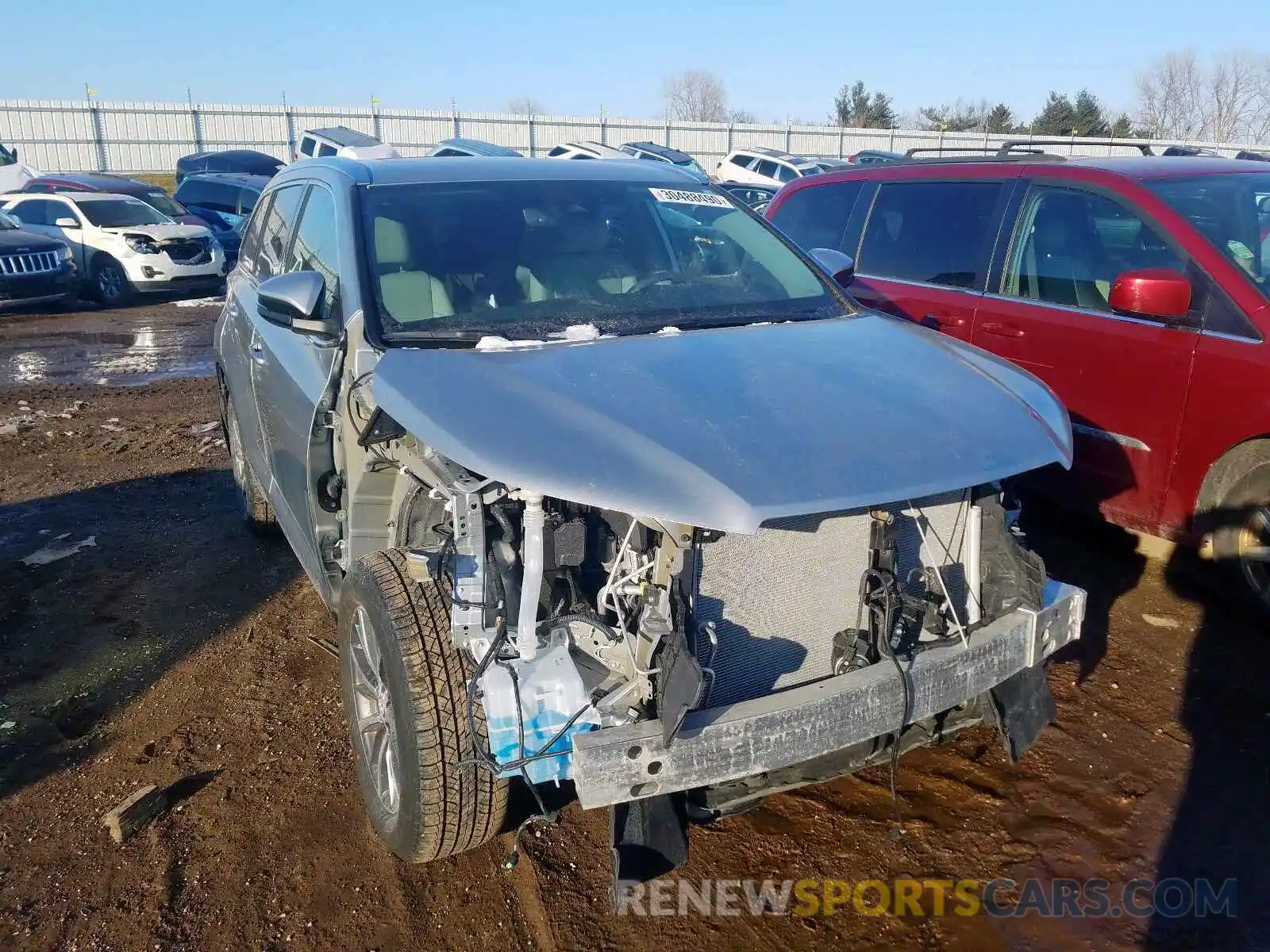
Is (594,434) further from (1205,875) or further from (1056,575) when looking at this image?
(1056,575)

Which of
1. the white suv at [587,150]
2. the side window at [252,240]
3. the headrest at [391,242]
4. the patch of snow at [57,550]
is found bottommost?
the patch of snow at [57,550]

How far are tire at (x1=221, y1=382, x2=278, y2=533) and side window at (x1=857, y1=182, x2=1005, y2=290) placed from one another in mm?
3715

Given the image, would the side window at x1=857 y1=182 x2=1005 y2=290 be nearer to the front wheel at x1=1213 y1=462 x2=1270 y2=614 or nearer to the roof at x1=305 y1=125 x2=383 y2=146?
the front wheel at x1=1213 y1=462 x2=1270 y2=614

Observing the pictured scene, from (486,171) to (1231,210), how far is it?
3.40 metres

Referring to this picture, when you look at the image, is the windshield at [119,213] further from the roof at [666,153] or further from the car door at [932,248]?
the car door at [932,248]

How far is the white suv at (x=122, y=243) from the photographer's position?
46.1 feet

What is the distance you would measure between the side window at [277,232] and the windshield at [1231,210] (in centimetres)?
388

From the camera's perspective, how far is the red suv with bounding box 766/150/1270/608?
4.00 metres

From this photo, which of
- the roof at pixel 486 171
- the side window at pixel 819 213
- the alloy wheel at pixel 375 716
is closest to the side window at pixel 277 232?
the roof at pixel 486 171

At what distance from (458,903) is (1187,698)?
8.92ft

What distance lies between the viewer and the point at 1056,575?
4.67m

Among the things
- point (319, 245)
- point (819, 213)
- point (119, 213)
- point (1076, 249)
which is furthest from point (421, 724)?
point (119, 213)

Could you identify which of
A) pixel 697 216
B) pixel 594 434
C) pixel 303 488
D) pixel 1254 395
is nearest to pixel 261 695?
pixel 303 488

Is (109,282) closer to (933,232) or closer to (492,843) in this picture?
(933,232)
